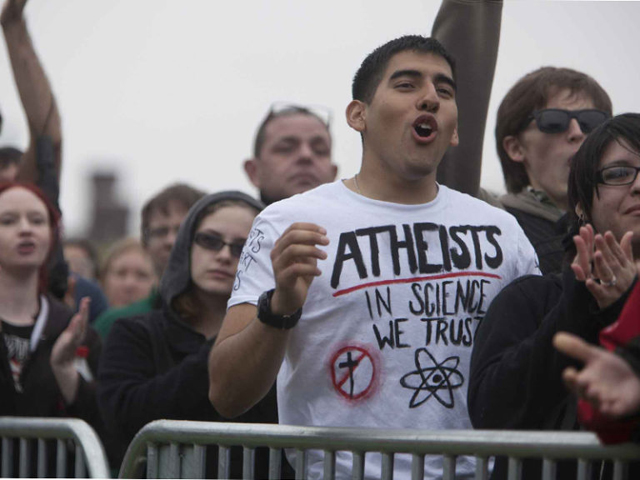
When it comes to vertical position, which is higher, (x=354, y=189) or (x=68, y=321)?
(x=354, y=189)

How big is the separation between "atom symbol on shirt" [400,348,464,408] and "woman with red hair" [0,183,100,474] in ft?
6.01

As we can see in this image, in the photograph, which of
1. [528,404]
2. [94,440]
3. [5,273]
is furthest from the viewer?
[5,273]

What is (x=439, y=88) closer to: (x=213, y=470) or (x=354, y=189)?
(x=354, y=189)

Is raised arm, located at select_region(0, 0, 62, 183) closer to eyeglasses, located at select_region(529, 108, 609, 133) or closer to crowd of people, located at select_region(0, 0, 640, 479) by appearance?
crowd of people, located at select_region(0, 0, 640, 479)

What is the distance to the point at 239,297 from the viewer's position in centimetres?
334

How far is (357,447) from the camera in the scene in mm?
2805

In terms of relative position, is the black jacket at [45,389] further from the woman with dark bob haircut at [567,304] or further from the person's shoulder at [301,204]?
the woman with dark bob haircut at [567,304]

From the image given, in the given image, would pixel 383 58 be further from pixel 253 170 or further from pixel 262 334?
pixel 253 170

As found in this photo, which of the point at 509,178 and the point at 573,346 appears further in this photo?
the point at 509,178

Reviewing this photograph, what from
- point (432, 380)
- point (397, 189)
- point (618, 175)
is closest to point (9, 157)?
point (397, 189)

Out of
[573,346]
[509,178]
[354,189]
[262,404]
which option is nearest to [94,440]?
[262,404]

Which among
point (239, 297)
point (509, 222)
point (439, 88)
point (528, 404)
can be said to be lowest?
point (528, 404)

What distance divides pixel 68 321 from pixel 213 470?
185 cm

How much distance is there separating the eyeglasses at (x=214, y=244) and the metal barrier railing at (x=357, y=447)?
138 centimetres
